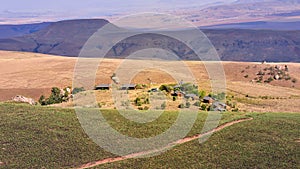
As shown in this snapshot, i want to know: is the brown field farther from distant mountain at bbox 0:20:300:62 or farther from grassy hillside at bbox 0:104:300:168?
distant mountain at bbox 0:20:300:62

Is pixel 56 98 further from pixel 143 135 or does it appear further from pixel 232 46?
pixel 232 46

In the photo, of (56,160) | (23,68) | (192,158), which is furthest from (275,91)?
(23,68)

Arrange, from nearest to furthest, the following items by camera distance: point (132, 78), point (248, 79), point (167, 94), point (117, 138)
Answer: point (117, 138) → point (167, 94) → point (132, 78) → point (248, 79)

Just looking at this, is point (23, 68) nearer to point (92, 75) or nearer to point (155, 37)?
point (92, 75)

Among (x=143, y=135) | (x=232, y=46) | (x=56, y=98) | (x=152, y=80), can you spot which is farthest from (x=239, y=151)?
(x=232, y=46)

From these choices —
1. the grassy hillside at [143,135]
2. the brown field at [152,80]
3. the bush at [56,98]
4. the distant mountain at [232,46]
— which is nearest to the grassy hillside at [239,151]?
the grassy hillside at [143,135]

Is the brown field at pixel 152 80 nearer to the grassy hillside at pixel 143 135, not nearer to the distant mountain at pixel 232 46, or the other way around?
the grassy hillside at pixel 143 135

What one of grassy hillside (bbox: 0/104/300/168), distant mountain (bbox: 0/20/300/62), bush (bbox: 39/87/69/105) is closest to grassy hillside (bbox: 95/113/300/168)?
grassy hillside (bbox: 0/104/300/168)
